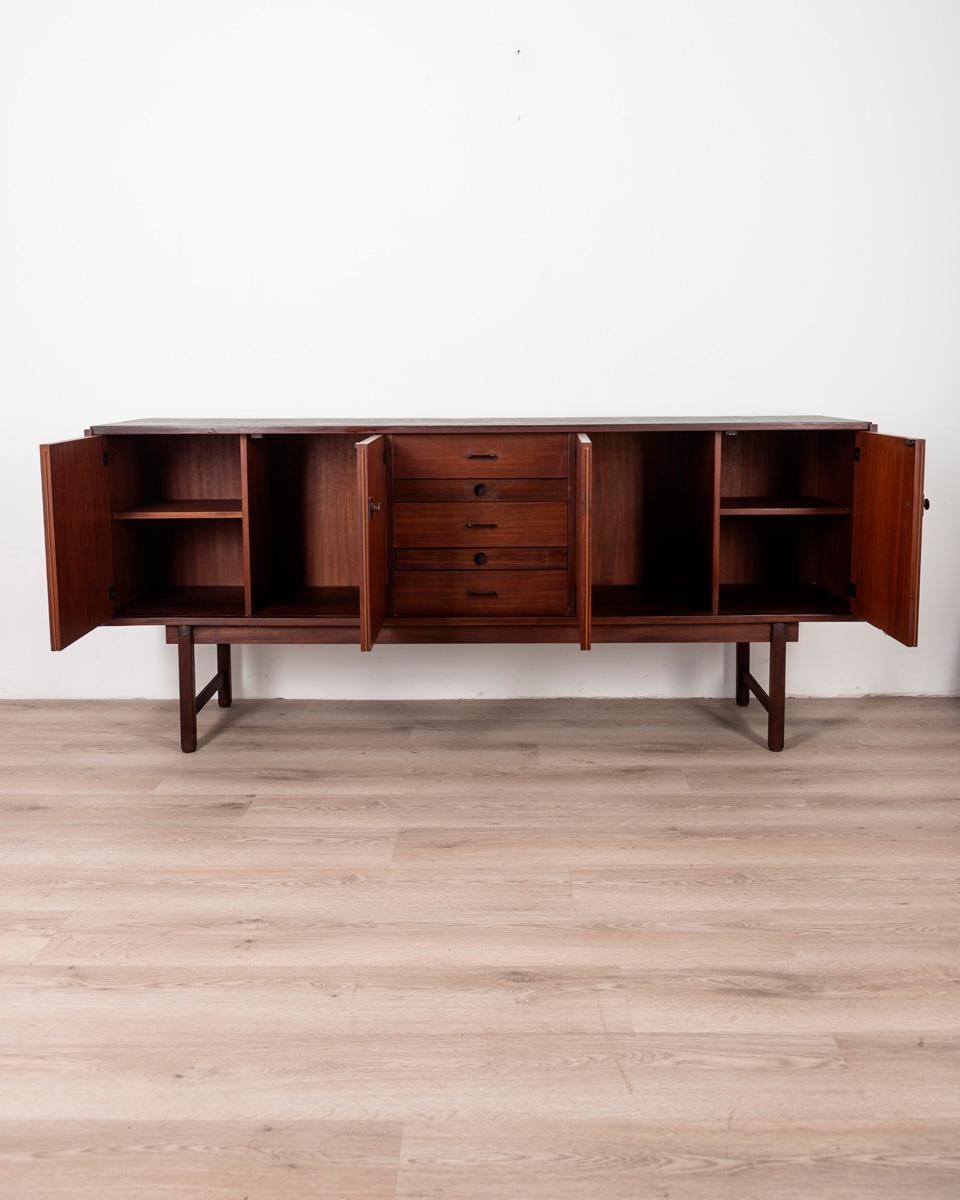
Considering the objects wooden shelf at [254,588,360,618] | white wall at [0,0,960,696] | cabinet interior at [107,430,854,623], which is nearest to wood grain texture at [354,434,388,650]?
wooden shelf at [254,588,360,618]

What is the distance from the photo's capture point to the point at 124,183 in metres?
3.29

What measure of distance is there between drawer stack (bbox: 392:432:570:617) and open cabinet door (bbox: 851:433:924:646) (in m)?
0.73

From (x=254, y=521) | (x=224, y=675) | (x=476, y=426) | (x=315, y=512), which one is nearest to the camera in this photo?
(x=476, y=426)

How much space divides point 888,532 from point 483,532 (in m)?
0.97

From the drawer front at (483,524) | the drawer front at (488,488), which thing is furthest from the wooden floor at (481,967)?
the drawer front at (488,488)

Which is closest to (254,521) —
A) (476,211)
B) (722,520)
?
(476,211)

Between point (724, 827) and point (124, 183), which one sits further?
point (124, 183)

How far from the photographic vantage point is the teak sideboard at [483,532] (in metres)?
2.66

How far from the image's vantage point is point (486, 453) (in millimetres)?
2820

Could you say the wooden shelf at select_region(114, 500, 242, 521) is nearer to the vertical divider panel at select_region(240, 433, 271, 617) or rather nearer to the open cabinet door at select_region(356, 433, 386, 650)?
the vertical divider panel at select_region(240, 433, 271, 617)

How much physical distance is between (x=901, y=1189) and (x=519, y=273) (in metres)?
2.60

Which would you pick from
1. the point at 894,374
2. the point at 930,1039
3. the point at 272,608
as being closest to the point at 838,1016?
the point at 930,1039

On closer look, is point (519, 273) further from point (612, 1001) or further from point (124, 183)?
point (612, 1001)

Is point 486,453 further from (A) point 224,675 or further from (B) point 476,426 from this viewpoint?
(A) point 224,675
